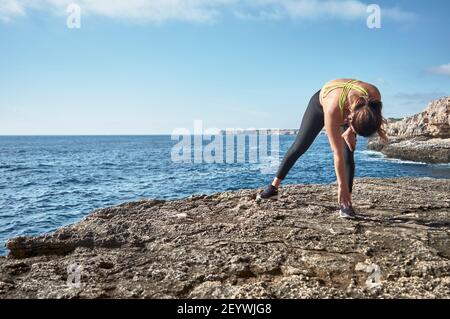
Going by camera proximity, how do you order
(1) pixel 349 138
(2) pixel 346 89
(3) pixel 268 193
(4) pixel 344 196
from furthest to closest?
1. (3) pixel 268 193
2. (1) pixel 349 138
3. (4) pixel 344 196
4. (2) pixel 346 89

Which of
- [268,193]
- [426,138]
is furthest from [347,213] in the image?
[426,138]

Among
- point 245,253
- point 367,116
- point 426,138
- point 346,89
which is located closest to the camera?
point 245,253

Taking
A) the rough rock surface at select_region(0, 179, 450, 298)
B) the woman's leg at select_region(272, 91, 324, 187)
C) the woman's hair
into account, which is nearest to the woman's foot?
the rough rock surface at select_region(0, 179, 450, 298)

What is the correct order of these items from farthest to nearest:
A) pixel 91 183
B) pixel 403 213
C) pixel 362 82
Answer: pixel 91 183 < pixel 403 213 < pixel 362 82

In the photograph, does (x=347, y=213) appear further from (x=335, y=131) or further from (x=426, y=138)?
(x=426, y=138)

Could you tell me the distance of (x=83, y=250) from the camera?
4512mm

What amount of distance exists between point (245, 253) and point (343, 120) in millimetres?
2455

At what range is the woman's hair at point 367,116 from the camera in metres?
4.58

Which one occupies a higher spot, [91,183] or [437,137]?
[437,137]

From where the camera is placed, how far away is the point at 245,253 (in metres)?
4.11

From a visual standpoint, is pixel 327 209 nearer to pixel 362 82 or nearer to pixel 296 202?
pixel 296 202

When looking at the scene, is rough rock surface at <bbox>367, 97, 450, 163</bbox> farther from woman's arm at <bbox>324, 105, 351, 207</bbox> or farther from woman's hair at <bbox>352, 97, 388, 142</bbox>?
woman's hair at <bbox>352, 97, 388, 142</bbox>
